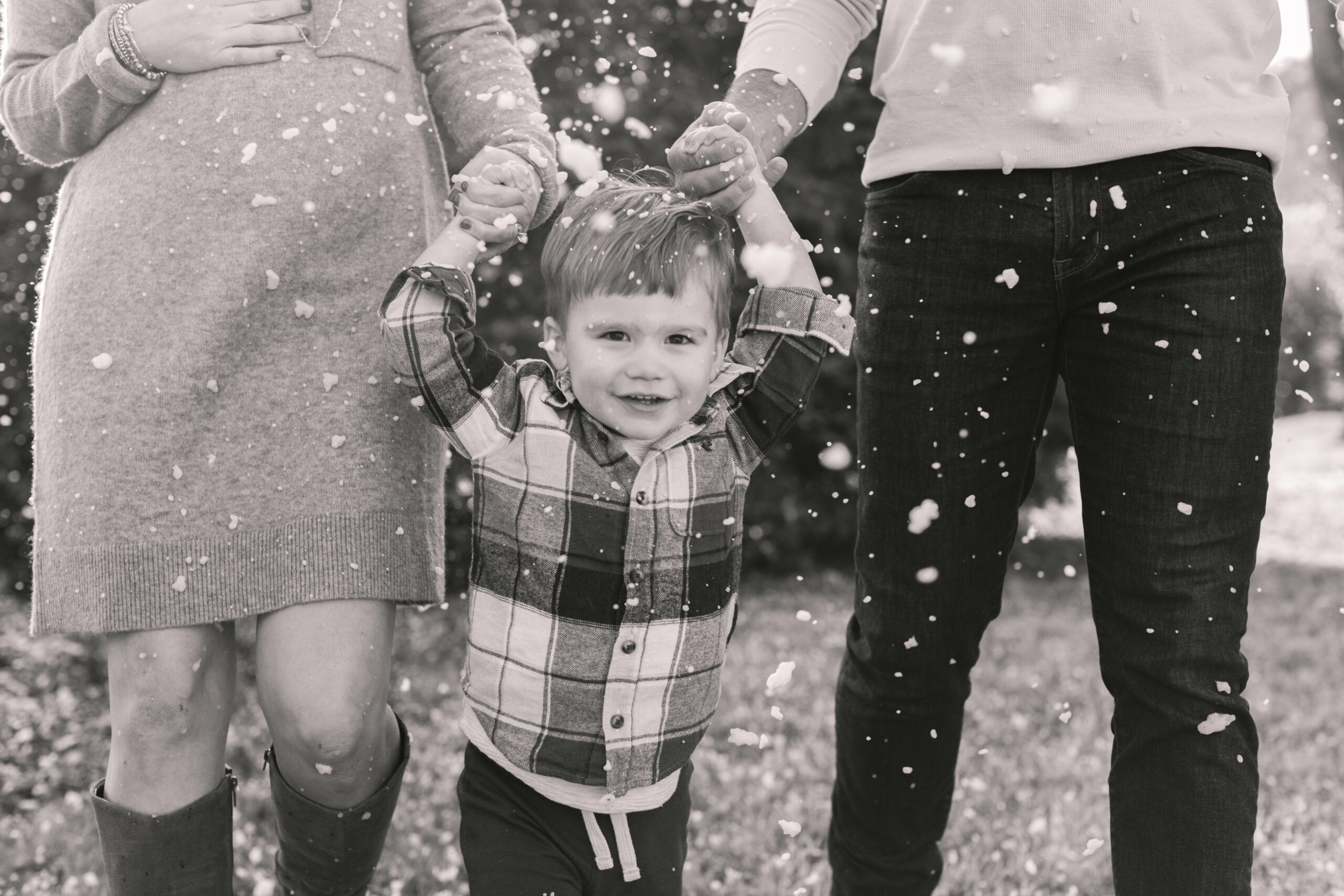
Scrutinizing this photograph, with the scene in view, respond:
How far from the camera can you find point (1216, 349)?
1.84 m

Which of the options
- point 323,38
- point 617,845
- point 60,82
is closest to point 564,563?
point 617,845

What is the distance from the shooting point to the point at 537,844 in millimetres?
1878

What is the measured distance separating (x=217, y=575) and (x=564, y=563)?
0.53m

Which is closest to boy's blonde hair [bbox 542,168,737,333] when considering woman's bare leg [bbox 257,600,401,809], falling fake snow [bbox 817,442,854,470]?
woman's bare leg [bbox 257,600,401,809]

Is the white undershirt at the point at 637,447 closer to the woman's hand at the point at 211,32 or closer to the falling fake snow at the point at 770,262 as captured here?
the falling fake snow at the point at 770,262

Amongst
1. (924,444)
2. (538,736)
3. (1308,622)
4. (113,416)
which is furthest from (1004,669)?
(113,416)

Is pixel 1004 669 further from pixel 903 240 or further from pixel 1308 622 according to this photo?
pixel 903 240

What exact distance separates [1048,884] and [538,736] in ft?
5.17

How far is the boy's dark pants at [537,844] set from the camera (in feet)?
6.06

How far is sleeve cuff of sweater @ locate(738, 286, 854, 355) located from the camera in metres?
2.01

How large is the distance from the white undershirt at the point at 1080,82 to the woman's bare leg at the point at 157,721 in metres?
1.31

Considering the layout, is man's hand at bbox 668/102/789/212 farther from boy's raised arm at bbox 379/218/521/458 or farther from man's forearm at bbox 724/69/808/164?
boy's raised arm at bbox 379/218/521/458

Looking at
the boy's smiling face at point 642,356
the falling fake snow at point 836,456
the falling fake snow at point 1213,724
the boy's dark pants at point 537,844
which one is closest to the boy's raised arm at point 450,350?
the boy's smiling face at point 642,356

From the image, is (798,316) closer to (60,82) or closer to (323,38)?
(323,38)
